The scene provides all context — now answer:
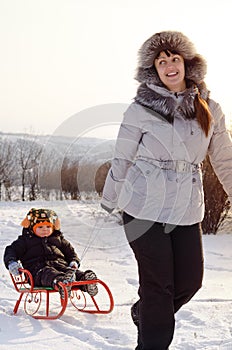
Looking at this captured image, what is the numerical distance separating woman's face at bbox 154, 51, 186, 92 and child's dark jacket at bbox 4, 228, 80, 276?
2.16 meters

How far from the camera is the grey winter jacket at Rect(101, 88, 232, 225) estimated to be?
9.64ft

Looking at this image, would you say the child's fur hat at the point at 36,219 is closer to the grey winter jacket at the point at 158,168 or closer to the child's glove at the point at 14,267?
the child's glove at the point at 14,267

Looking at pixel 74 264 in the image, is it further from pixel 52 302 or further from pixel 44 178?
pixel 44 178

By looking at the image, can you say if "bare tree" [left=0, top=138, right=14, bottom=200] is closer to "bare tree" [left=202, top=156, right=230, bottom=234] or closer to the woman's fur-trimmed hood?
"bare tree" [left=202, top=156, right=230, bottom=234]

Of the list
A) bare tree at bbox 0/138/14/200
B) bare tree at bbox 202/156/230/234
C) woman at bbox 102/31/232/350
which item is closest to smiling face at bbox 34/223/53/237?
woman at bbox 102/31/232/350

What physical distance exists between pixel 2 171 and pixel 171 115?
18497 mm

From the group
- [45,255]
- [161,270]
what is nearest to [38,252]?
[45,255]

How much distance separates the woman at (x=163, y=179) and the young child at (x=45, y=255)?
1.40m

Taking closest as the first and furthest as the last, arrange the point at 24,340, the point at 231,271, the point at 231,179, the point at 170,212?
the point at 170,212, the point at 231,179, the point at 24,340, the point at 231,271

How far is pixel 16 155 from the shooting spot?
70.9 feet

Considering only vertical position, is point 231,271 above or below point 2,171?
above

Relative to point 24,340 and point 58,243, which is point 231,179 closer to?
point 24,340

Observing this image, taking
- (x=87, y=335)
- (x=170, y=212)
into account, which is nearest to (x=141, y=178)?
(x=170, y=212)

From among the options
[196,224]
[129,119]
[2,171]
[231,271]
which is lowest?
[2,171]
